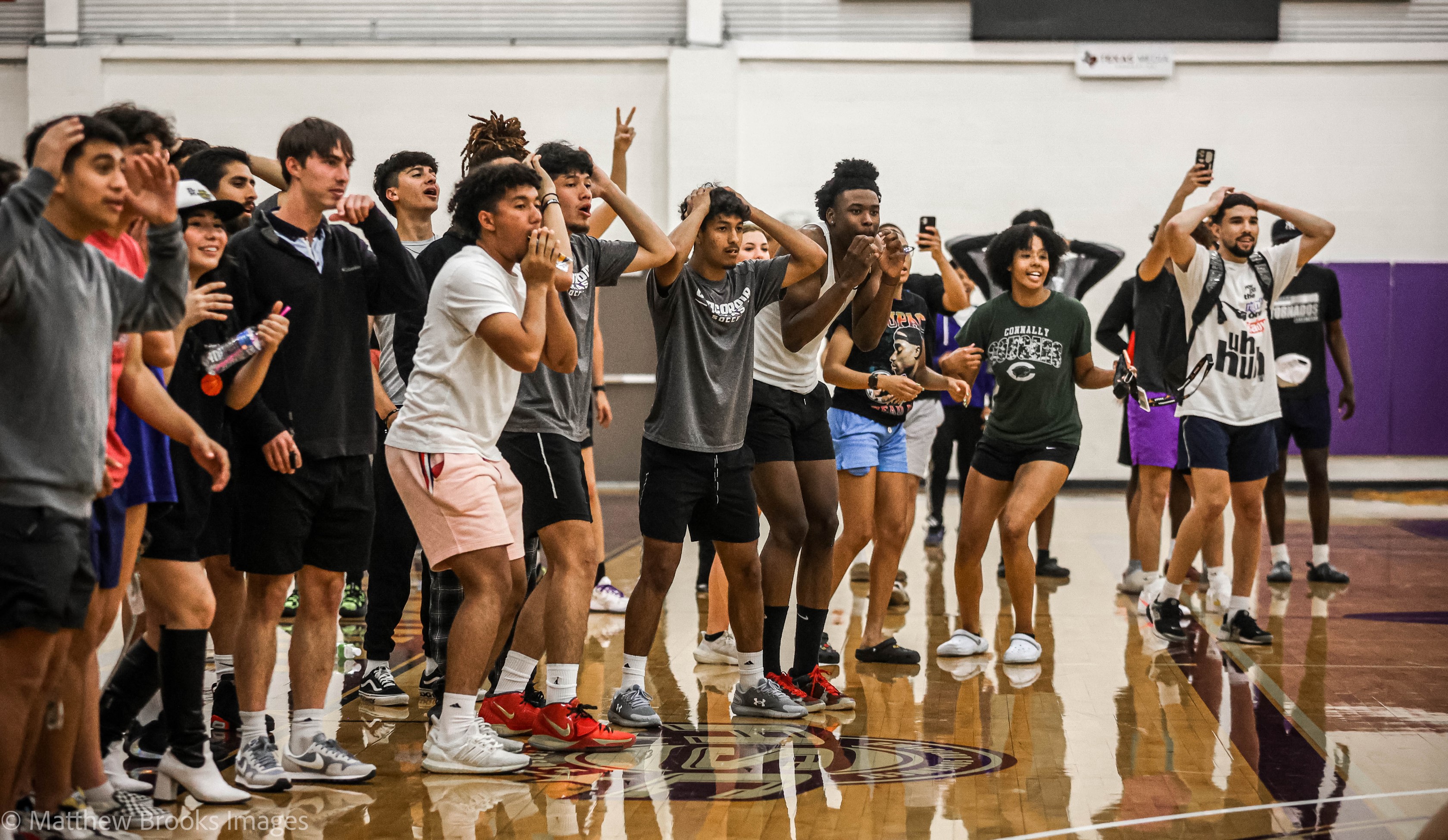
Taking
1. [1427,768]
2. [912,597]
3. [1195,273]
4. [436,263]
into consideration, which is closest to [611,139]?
[912,597]

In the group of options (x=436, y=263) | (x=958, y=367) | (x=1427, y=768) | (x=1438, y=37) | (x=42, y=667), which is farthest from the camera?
(x=1438, y=37)

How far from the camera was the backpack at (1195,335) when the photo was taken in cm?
603

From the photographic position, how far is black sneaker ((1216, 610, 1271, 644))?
6027 millimetres

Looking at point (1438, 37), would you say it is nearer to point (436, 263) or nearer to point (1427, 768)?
point (1427, 768)

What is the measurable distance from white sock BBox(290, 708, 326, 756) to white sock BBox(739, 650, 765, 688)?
155cm

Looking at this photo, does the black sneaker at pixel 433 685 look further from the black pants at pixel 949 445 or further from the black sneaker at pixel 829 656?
the black pants at pixel 949 445

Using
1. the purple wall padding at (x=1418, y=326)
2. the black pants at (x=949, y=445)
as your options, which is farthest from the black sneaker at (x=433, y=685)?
the purple wall padding at (x=1418, y=326)

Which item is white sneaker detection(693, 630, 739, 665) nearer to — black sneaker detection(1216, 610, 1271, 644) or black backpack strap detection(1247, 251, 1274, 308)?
black sneaker detection(1216, 610, 1271, 644)

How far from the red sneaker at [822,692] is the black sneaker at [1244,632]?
7.18 feet

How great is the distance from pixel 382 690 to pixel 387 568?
444 millimetres

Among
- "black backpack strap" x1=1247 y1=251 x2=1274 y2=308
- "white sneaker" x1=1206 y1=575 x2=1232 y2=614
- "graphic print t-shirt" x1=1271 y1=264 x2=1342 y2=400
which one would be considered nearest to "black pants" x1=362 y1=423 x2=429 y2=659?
"white sneaker" x1=1206 y1=575 x2=1232 y2=614

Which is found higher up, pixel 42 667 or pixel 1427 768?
pixel 42 667

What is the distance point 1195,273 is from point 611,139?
862cm

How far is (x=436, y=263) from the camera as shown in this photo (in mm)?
4336
